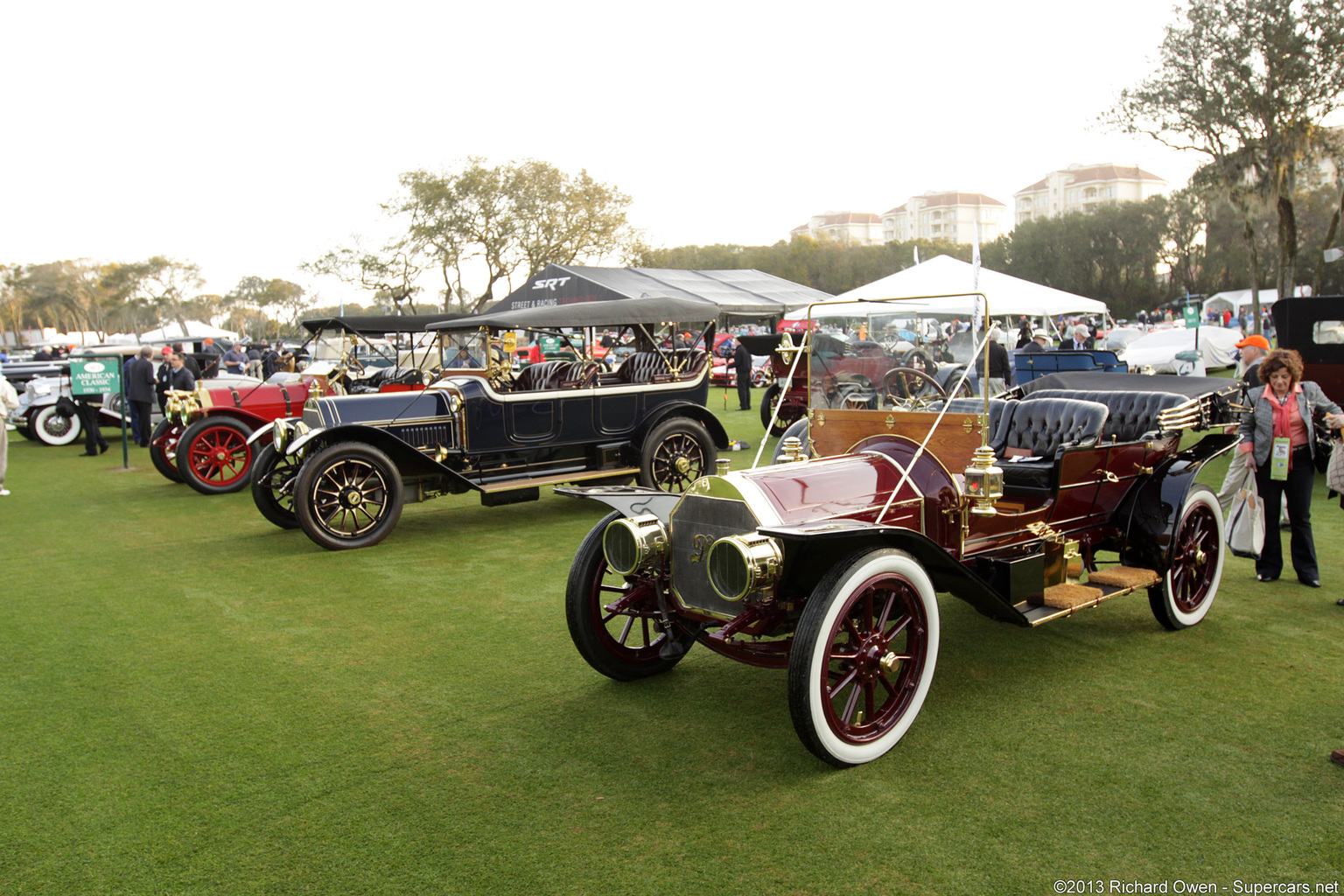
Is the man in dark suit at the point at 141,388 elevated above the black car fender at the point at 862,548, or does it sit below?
above

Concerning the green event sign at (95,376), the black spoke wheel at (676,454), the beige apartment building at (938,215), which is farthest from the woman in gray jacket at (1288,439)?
the beige apartment building at (938,215)

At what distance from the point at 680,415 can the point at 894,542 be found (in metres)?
5.47

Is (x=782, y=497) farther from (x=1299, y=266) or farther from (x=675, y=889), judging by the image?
(x=1299, y=266)

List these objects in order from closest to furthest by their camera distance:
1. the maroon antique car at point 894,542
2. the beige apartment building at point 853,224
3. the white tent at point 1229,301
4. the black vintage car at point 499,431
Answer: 1. the maroon antique car at point 894,542
2. the black vintage car at point 499,431
3. the white tent at point 1229,301
4. the beige apartment building at point 853,224

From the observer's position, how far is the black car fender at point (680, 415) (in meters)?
8.57

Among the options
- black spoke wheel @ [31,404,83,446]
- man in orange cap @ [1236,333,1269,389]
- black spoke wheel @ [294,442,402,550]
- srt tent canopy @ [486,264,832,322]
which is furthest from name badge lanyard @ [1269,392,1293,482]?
black spoke wheel @ [31,404,83,446]

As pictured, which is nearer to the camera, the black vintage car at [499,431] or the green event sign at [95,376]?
the black vintage car at [499,431]

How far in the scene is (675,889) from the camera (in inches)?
100

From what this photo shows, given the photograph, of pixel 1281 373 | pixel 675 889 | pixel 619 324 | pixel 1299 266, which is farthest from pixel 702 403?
pixel 1299 266

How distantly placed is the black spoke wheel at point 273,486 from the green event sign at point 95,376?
798 centimetres

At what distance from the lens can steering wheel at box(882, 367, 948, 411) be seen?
13.9ft

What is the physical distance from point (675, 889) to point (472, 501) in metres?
7.08

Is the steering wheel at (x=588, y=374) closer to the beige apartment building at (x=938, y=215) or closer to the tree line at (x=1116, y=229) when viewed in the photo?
the tree line at (x=1116, y=229)

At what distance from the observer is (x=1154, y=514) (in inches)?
185
